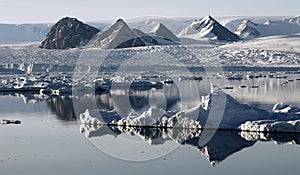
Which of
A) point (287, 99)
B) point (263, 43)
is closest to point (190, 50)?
point (263, 43)

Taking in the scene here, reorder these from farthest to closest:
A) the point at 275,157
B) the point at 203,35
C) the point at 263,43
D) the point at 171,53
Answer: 1. the point at 203,35
2. the point at 263,43
3. the point at 171,53
4. the point at 275,157

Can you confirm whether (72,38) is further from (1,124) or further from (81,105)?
(1,124)

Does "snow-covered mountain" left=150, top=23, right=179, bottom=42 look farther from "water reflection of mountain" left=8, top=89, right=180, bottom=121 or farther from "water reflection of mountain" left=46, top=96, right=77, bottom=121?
"water reflection of mountain" left=46, top=96, right=77, bottom=121

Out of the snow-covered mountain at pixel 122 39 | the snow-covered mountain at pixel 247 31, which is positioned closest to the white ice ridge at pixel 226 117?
the snow-covered mountain at pixel 122 39

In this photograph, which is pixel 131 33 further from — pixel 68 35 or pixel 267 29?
pixel 267 29

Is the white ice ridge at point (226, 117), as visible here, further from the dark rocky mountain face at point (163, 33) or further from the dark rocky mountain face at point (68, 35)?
the dark rocky mountain face at point (163, 33)

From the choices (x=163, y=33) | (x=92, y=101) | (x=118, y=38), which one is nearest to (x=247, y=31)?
(x=163, y=33)

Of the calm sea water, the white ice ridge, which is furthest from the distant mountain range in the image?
the calm sea water
